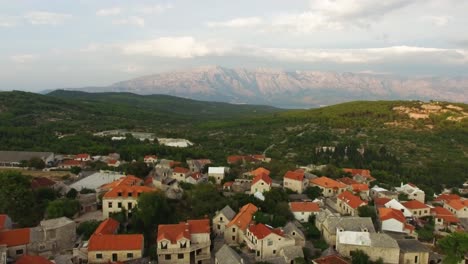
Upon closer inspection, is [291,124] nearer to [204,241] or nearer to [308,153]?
[308,153]

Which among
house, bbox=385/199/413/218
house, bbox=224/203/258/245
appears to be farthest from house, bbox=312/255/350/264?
house, bbox=385/199/413/218

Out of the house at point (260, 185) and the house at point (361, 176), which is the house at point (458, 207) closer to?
the house at point (361, 176)

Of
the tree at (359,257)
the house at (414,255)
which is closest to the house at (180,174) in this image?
Result: the tree at (359,257)

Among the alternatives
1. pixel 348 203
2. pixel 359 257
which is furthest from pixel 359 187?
pixel 359 257

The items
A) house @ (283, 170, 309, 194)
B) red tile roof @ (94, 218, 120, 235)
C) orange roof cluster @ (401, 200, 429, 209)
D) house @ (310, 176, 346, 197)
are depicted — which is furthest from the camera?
house @ (283, 170, 309, 194)

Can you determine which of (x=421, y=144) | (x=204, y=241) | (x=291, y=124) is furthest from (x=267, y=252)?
(x=291, y=124)

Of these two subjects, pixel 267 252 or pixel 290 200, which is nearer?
pixel 267 252

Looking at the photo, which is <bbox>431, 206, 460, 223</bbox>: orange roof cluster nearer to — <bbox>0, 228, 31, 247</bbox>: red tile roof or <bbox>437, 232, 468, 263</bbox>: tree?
<bbox>437, 232, 468, 263</bbox>: tree
